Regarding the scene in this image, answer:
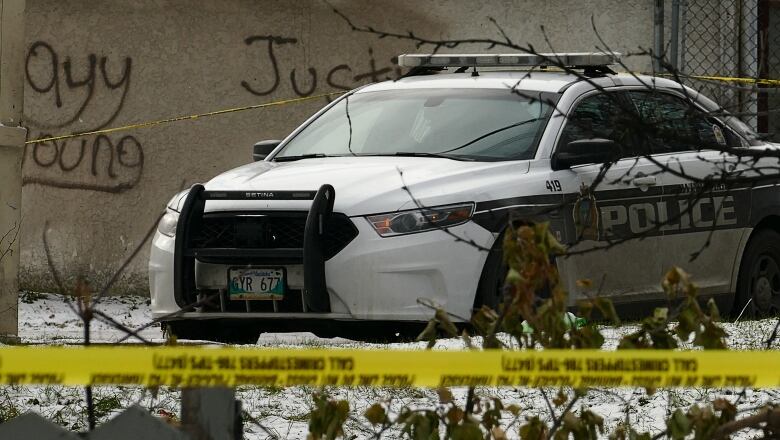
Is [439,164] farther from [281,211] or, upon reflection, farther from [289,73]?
[289,73]

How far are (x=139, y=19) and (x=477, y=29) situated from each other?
2.81 meters

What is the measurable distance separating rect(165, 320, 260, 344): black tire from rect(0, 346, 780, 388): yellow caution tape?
471 cm

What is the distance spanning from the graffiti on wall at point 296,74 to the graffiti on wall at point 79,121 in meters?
1.07

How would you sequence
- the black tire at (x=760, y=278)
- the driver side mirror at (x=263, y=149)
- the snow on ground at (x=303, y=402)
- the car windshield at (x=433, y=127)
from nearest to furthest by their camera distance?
the snow on ground at (x=303, y=402)
the car windshield at (x=433, y=127)
the driver side mirror at (x=263, y=149)
the black tire at (x=760, y=278)

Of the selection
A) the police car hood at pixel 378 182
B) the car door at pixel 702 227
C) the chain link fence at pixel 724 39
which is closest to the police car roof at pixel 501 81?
the car door at pixel 702 227

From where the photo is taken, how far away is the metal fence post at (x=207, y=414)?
272cm

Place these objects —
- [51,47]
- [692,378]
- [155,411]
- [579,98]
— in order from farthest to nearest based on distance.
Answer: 1. [51,47]
2. [579,98]
3. [155,411]
4. [692,378]

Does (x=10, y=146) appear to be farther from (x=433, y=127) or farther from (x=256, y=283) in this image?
(x=433, y=127)

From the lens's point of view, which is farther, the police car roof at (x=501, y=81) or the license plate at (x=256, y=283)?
the police car roof at (x=501, y=81)

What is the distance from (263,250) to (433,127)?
56.2 inches

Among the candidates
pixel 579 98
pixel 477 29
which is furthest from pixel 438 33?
pixel 579 98

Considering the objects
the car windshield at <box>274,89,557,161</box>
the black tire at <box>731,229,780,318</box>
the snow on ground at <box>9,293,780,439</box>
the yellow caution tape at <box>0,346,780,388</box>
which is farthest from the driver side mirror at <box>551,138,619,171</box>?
the yellow caution tape at <box>0,346,780,388</box>

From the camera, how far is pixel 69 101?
488 inches

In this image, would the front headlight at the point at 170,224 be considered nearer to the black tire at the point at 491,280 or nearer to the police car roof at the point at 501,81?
the police car roof at the point at 501,81
